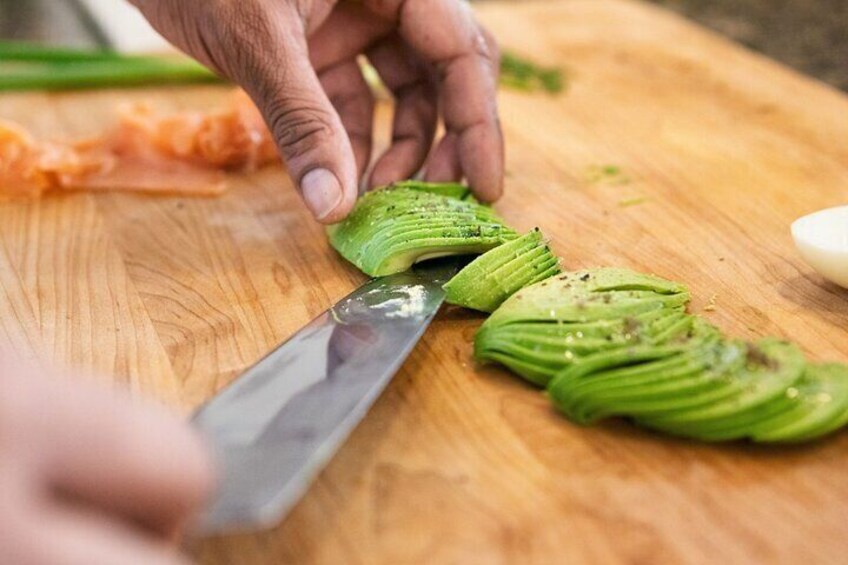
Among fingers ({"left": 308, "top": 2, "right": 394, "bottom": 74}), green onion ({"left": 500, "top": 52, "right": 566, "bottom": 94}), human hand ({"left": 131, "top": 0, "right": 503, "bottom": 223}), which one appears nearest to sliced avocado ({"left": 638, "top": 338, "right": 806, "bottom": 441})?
human hand ({"left": 131, "top": 0, "right": 503, "bottom": 223})

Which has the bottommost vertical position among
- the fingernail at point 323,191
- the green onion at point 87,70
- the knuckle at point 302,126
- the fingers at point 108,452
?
the green onion at point 87,70

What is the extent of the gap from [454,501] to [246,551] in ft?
0.96

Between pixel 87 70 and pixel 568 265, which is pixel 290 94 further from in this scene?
pixel 87 70

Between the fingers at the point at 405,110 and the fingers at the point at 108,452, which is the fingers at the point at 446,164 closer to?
the fingers at the point at 405,110

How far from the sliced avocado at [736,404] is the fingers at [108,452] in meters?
0.77

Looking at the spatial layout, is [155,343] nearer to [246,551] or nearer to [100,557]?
[246,551]

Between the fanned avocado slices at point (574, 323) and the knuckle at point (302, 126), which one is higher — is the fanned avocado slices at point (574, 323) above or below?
below

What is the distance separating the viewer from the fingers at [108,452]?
39.8 inches

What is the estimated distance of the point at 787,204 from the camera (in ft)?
7.89

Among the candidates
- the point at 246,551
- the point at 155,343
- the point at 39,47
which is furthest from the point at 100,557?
the point at 39,47

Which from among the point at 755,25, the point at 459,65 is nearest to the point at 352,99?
the point at 459,65

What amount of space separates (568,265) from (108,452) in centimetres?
131

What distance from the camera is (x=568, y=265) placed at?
2.15 m

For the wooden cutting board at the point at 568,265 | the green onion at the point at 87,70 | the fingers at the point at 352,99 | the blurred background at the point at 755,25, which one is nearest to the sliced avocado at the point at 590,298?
the wooden cutting board at the point at 568,265
